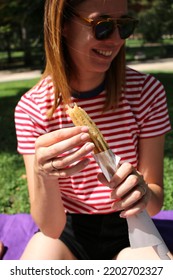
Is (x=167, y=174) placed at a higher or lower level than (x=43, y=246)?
lower

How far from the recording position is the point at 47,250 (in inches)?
84.6

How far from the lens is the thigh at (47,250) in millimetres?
2139

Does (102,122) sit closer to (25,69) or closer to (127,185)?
(127,185)

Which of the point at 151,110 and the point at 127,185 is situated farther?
the point at 151,110

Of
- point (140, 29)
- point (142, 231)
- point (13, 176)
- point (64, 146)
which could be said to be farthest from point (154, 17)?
point (64, 146)

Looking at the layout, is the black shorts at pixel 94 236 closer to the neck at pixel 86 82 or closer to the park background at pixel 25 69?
the neck at pixel 86 82

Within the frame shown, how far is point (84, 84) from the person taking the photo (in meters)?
2.08

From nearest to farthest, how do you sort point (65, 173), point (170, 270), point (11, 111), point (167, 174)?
point (65, 173)
point (170, 270)
point (167, 174)
point (11, 111)

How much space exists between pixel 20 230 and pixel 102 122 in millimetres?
1475

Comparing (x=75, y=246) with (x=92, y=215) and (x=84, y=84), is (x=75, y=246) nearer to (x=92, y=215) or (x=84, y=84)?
(x=92, y=215)

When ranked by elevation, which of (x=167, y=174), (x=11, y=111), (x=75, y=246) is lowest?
(x=11, y=111)

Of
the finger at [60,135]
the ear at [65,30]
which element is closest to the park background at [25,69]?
the ear at [65,30]

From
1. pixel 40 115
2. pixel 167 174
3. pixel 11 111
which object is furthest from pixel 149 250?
pixel 11 111

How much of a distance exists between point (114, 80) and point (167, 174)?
9.07 ft
